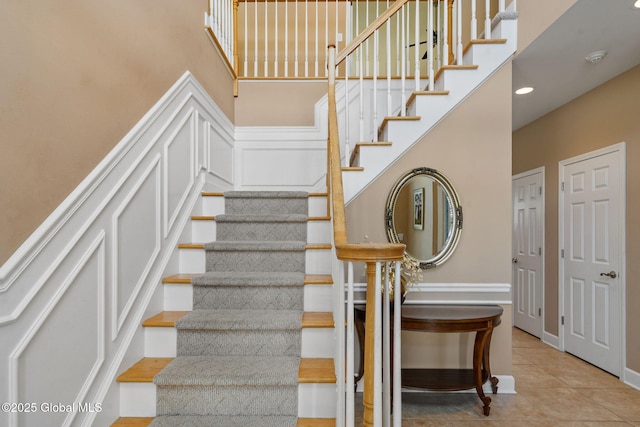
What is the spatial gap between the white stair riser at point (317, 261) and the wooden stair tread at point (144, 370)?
3.04 ft

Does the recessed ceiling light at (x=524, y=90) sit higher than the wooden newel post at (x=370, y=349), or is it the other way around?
the recessed ceiling light at (x=524, y=90)

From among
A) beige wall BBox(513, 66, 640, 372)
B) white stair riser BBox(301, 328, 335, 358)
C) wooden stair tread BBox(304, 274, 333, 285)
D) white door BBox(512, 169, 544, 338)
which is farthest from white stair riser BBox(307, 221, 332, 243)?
white door BBox(512, 169, 544, 338)

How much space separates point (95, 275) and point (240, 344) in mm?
745

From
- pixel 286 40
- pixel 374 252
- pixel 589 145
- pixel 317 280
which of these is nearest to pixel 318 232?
pixel 317 280

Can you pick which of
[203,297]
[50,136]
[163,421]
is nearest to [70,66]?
[50,136]

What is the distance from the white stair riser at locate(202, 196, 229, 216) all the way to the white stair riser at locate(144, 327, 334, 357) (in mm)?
1128

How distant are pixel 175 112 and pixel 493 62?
2276 millimetres

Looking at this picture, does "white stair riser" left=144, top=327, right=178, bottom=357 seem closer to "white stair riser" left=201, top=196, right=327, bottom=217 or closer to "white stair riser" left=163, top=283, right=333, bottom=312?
"white stair riser" left=163, top=283, right=333, bottom=312

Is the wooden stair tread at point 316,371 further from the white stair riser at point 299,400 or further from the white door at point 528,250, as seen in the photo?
the white door at point 528,250

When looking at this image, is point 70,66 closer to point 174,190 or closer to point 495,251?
point 174,190

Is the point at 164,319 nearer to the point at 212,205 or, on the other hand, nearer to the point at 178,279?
the point at 178,279

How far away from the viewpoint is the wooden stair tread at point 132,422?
1.48m

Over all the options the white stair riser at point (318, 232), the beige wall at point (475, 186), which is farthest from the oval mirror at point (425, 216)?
the white stair riser at point (318, 232)

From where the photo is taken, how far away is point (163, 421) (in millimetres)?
1494
